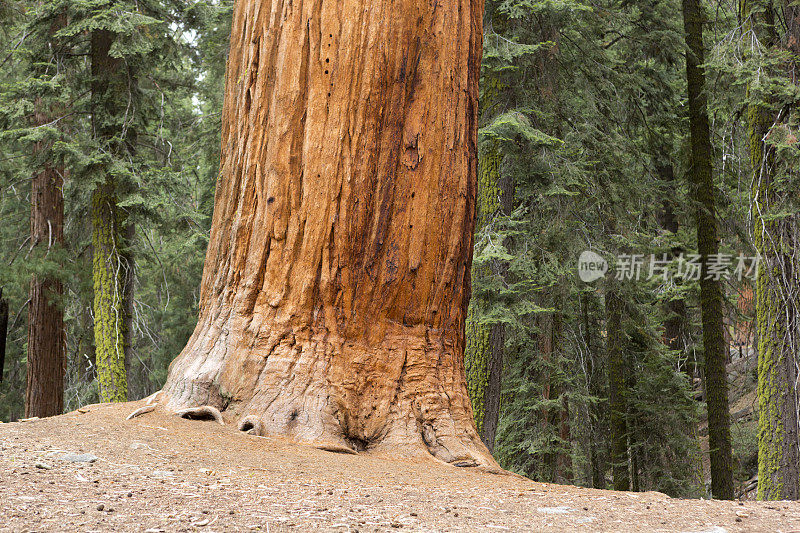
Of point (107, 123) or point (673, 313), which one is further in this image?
point (673, 313)

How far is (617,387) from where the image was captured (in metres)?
14.5

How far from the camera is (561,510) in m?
3.45

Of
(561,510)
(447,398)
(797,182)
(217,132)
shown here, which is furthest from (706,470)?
(561,510)

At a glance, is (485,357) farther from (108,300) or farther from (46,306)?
(46,306)

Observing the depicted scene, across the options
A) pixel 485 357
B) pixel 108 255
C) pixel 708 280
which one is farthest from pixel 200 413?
pixel 708 280

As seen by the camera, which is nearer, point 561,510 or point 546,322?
point 561,510

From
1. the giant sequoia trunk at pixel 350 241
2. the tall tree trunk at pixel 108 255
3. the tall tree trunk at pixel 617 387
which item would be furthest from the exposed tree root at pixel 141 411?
the tall tree trunk at pixel 617 387

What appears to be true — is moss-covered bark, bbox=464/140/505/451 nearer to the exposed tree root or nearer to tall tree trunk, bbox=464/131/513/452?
tall tree trunk, bbox=464/131/513/452

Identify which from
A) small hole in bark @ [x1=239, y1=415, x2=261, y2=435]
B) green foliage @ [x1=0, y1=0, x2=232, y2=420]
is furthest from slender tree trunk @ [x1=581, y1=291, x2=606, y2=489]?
small hole in bark @ [x1=239, y1=415, x2=261, y2=435]

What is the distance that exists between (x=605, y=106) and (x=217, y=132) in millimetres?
7397

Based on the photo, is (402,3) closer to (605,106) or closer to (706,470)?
(605,106)

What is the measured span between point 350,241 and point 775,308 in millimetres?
6888

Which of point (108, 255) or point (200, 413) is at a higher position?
point (108, 255)

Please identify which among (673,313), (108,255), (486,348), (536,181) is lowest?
(486,348)
